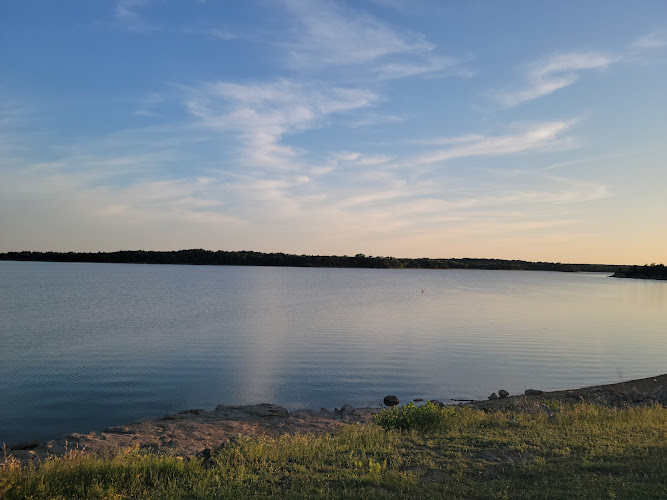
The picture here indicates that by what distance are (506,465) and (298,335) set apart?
3046cm

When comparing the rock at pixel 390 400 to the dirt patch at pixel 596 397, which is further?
the rock at pixel 390 400

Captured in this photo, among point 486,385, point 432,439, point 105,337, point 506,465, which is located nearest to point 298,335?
point 105,337

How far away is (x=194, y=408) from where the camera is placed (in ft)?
66.2

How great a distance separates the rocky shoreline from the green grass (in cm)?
196

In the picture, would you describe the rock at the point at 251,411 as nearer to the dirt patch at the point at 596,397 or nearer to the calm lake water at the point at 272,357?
the calm lake water at the point at 272,357

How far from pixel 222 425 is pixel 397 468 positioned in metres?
8.75

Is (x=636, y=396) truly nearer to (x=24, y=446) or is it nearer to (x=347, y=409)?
(x=347, y=409)

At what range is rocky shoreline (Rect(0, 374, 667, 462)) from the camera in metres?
13.9

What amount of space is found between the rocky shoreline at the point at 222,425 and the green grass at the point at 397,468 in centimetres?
196

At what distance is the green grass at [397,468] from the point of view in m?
8.53

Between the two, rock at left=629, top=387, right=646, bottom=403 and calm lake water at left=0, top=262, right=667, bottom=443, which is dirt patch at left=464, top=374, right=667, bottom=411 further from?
calm lake water at left=0, top=262, right=667, bottom=443

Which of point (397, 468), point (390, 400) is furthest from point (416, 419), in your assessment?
point (390, 400)

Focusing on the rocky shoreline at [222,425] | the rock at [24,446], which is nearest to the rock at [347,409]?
the rocky shoreline at [222,425]

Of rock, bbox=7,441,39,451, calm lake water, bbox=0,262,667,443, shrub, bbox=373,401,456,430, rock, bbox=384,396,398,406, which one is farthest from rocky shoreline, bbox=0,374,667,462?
shrub, bbox=373,401,456,430
